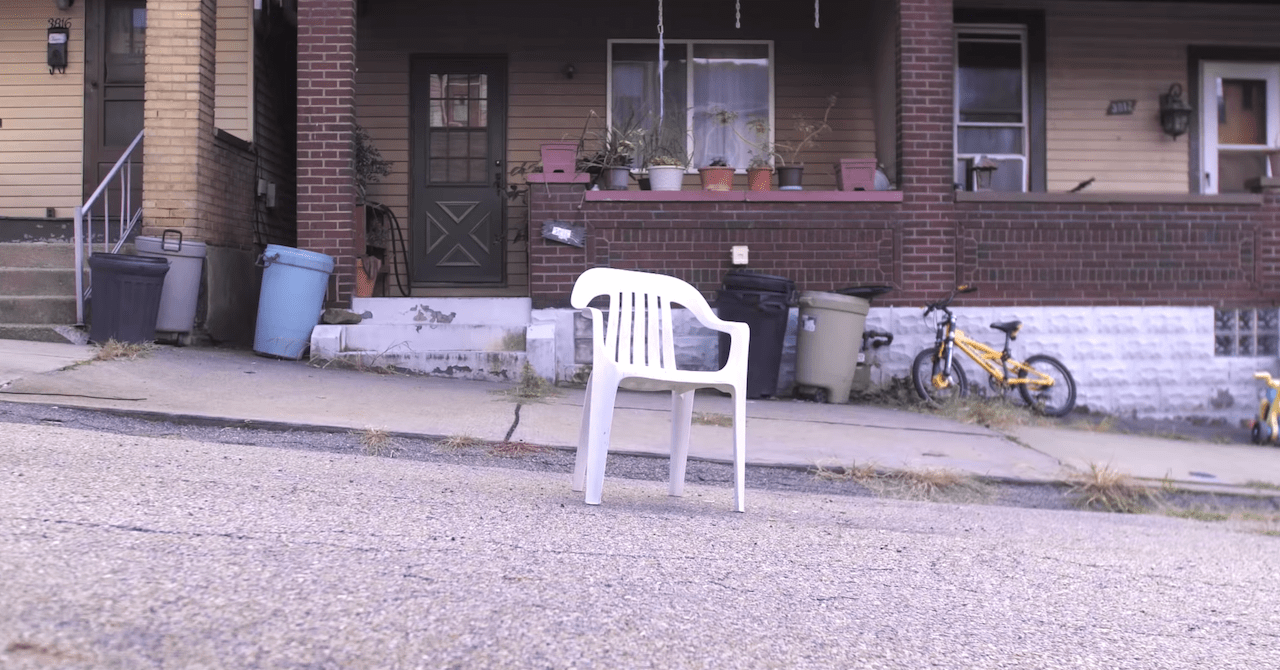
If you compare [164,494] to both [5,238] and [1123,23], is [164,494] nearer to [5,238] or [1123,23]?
[5,238]

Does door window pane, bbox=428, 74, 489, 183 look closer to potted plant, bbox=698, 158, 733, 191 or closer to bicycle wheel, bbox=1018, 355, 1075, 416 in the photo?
potted plant, bbox=698, 158, 733, 191

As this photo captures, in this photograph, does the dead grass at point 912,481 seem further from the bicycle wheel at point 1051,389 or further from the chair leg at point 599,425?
the bicycle wheel at point 1051,389

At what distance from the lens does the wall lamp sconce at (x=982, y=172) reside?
1032cm

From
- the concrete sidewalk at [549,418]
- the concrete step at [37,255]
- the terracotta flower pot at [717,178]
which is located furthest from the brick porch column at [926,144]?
the concrete step at [37,255]

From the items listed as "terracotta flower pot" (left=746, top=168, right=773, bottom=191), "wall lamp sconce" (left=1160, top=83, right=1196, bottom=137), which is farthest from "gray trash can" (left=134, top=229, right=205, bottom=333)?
"wall lamp sconce" (left=1160, top=83, right=1196, bottom=137)

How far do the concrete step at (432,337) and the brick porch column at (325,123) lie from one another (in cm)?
53

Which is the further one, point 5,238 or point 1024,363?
point 5,238

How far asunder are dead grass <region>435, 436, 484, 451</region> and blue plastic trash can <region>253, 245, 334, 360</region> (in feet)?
10.3

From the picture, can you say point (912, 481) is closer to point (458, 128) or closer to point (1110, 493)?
point (1110, 493)

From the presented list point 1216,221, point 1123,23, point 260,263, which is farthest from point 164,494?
point 1123,23

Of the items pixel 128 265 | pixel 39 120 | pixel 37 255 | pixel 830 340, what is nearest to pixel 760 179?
pixel 830 340

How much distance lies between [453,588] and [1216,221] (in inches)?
355

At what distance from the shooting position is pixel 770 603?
3260 mm

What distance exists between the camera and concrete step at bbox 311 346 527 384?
863cm
